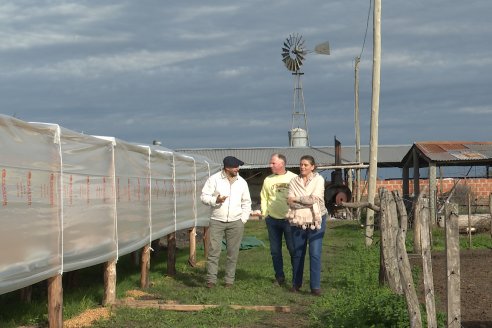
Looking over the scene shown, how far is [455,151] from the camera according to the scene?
2742cm

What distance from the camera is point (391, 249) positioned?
1108cm

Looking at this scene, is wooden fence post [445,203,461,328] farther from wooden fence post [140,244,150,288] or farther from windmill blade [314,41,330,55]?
windmill blade [314,41,330,55]

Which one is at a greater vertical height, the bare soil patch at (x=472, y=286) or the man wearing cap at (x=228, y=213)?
the man wearing cap at (x=228, y=213)

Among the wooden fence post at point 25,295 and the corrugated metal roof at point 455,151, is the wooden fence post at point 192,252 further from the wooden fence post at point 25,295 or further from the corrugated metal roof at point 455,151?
the corrugated metal roof at point 455,151

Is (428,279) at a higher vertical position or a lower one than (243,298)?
higher

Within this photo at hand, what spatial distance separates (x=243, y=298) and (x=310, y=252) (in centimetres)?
120

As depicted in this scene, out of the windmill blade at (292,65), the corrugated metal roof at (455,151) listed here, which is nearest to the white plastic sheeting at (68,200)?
the corrugated metal roof at (455,151)

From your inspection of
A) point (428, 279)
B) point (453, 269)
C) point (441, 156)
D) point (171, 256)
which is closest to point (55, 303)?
point (428, 279)

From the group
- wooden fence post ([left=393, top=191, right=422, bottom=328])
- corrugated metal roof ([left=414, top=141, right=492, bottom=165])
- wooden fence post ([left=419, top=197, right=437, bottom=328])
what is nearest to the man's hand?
wooden fence post ([left=393, top=191, right=422, bottom=328])

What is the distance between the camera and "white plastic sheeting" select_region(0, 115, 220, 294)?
741cm

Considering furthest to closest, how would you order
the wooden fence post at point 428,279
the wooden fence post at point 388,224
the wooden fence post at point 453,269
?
the wooden fence post at point 388,224
the wooden fence post at point 428,279
the wooden fence post at point 453,269

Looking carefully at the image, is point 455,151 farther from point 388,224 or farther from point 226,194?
point 226,194

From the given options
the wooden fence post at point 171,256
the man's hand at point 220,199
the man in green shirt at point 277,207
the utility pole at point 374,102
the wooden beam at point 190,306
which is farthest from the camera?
the utility pole at point 374,102

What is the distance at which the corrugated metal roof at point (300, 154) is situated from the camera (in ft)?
132
